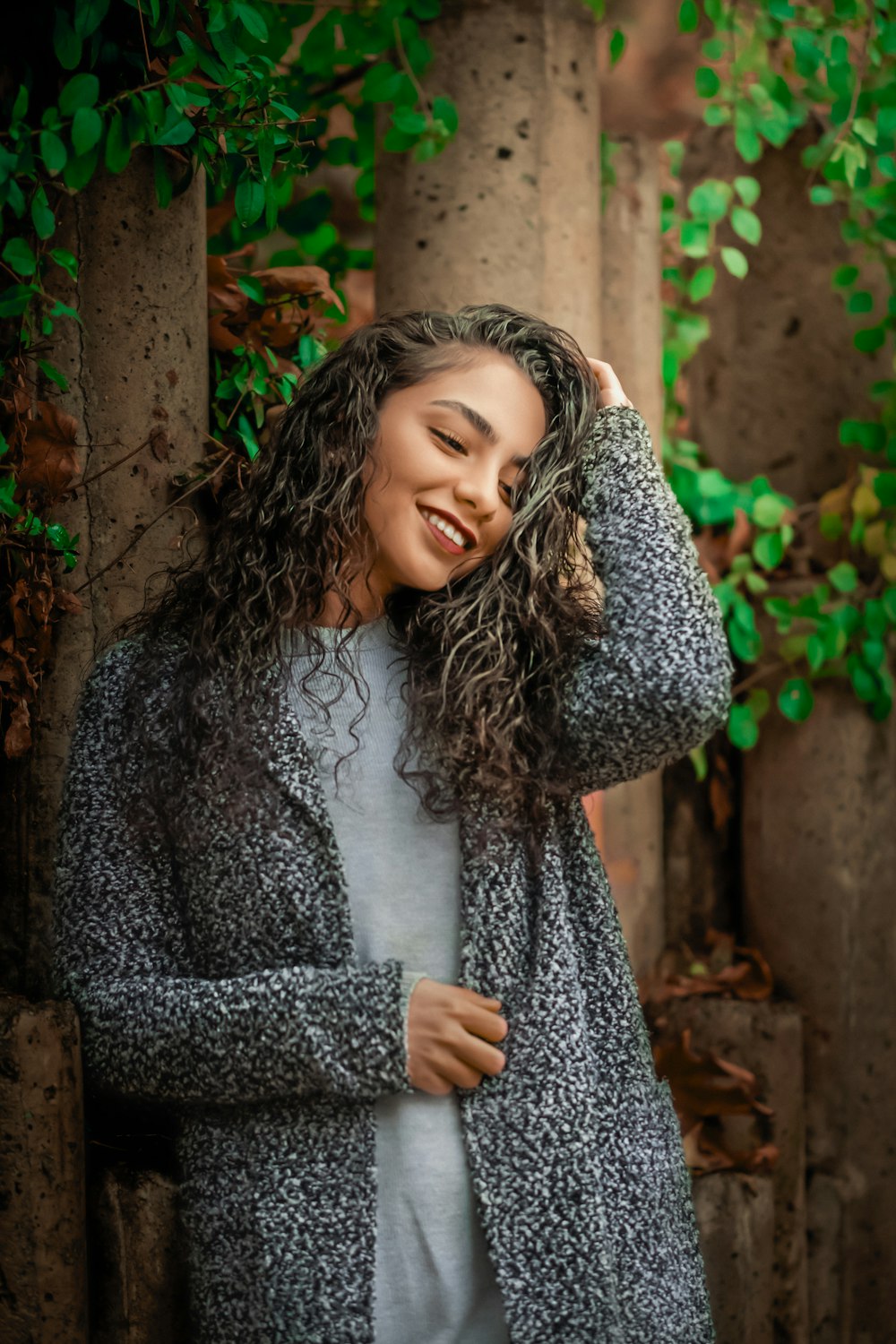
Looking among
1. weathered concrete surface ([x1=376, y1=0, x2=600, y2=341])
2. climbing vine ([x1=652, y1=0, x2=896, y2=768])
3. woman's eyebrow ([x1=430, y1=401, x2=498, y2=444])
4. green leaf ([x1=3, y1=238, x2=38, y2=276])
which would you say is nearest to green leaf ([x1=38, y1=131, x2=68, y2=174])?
green leaf ([x1=3, y1=238, x2=38, y2=276])

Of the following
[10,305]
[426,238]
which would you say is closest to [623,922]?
[426,238]

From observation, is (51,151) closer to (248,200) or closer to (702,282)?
(248,200)

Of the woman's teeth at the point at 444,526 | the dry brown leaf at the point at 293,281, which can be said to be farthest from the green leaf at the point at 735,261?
the woman's teeth at the point at 444,526

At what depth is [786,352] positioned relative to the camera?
9.41 ft

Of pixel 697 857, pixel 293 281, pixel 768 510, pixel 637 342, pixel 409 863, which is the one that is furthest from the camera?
pixel 697 857

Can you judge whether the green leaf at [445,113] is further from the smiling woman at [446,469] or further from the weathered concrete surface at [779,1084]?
the weathered concrete surface at [779,1084]

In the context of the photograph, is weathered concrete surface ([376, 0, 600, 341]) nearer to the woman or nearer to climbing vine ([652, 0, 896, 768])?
climbing vine ([652, 0, 896, 768])

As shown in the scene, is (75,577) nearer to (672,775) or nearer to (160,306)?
(160,306)

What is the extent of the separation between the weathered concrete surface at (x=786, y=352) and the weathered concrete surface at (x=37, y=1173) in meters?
2.03

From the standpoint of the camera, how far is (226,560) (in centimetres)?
163

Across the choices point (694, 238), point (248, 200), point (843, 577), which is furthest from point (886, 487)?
point (248, 200)

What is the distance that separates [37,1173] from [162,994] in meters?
0.25

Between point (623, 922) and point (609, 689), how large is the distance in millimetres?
1308

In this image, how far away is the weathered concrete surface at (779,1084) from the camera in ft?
8.53
